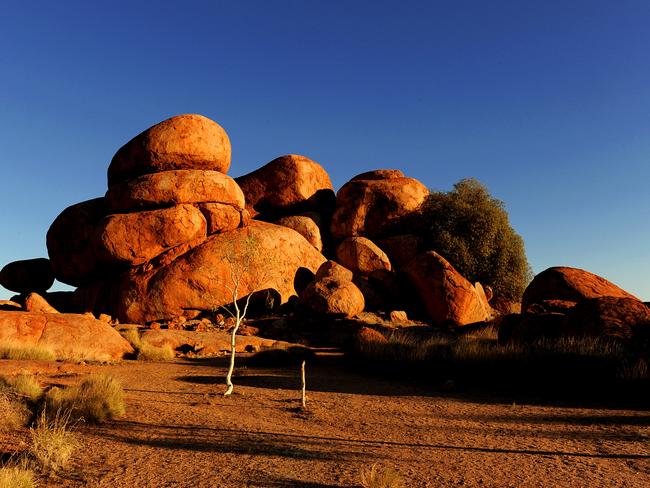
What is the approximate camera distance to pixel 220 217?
2769 cm

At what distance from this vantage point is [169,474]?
20.6 ft

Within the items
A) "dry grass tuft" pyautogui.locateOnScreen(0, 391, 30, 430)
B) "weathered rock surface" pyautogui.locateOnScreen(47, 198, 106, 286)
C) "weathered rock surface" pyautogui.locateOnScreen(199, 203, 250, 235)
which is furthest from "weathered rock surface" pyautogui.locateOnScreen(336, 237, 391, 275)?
"dry grass tuft" pyautogui.locateOnScreen(0, 391, 30, 430)

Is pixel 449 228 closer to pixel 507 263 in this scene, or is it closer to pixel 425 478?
pixel 507 263

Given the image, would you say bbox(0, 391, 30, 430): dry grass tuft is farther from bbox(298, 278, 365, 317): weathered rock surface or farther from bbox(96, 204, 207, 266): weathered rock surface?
bbox(96, 204, 207, 266): weathered rock surface

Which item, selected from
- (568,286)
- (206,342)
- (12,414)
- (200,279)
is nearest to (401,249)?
(568,286)

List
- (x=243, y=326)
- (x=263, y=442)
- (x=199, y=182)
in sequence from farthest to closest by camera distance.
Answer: (x=199, y=182) < (x=243, y=326) < (x=263, y=442)

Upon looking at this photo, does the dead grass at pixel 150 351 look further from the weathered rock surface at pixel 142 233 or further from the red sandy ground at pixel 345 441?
the weathered rock surface at pixel 142 233

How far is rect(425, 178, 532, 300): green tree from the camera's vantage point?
34.2 meters

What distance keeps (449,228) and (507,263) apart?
481 centimetres

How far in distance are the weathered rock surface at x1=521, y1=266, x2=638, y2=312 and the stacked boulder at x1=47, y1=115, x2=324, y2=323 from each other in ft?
41.7

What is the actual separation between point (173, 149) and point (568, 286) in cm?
2200

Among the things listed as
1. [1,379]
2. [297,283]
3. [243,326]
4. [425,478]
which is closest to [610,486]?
[425,478]

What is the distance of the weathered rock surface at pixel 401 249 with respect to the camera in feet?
114

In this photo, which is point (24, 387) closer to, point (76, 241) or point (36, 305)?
point (36, 305)
